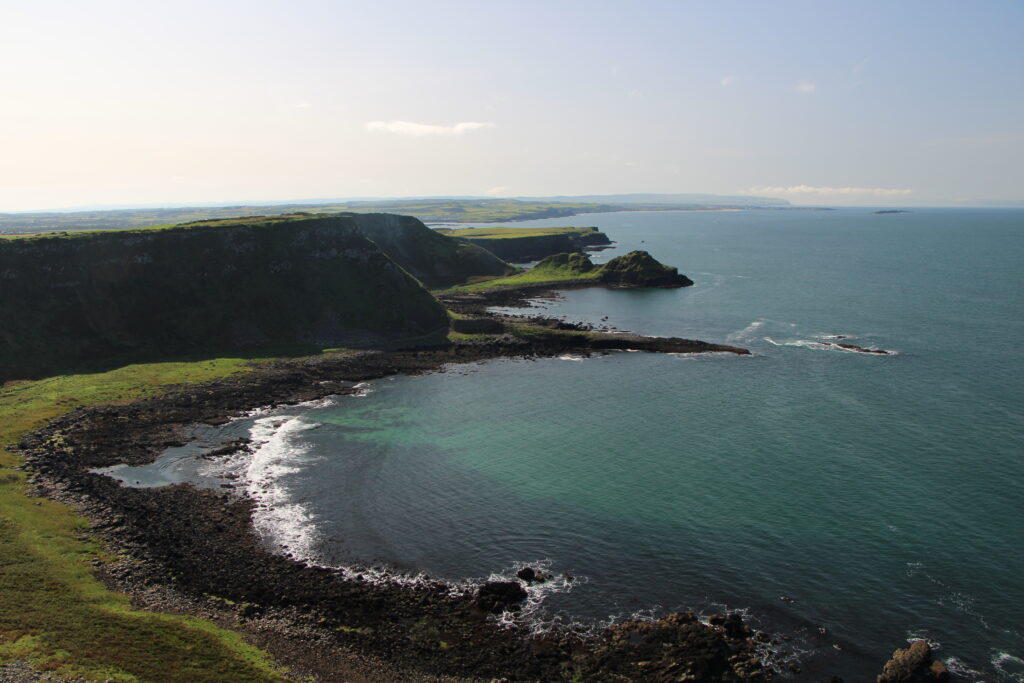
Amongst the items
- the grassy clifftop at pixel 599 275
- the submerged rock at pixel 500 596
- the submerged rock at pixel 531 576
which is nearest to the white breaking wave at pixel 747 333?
the grassy clifftop at pixel 599 275

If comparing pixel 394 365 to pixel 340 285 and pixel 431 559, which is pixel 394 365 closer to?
pixel 340 285

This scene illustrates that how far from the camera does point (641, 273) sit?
586 feet

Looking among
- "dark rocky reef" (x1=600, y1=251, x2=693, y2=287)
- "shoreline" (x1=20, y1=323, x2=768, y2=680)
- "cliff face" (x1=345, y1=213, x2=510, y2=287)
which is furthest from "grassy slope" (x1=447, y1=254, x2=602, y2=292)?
"shoreline" (x1=20, y1=323, x2=768, y2=680)

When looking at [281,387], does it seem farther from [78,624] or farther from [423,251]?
[423,251]

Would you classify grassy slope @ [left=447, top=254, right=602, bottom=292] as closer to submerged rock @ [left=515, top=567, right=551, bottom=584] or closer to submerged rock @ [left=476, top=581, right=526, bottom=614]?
submerged rock @ [left=515, top=567, right=551, bottom=584]

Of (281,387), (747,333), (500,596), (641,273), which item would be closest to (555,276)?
(641,273)

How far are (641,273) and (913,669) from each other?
151m

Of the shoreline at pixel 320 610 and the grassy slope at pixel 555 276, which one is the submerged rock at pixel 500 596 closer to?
the shoreline at pixel 320 610

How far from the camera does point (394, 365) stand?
325 ft

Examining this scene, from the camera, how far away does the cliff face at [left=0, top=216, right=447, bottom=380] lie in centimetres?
9608

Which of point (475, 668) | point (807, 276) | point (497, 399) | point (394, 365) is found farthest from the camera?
point (807, 276)

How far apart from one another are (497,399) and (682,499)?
34.2 meters

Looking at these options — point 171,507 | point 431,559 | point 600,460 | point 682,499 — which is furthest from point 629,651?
point 171,507

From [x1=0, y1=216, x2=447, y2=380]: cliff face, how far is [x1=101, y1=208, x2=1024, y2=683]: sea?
27.2 m
